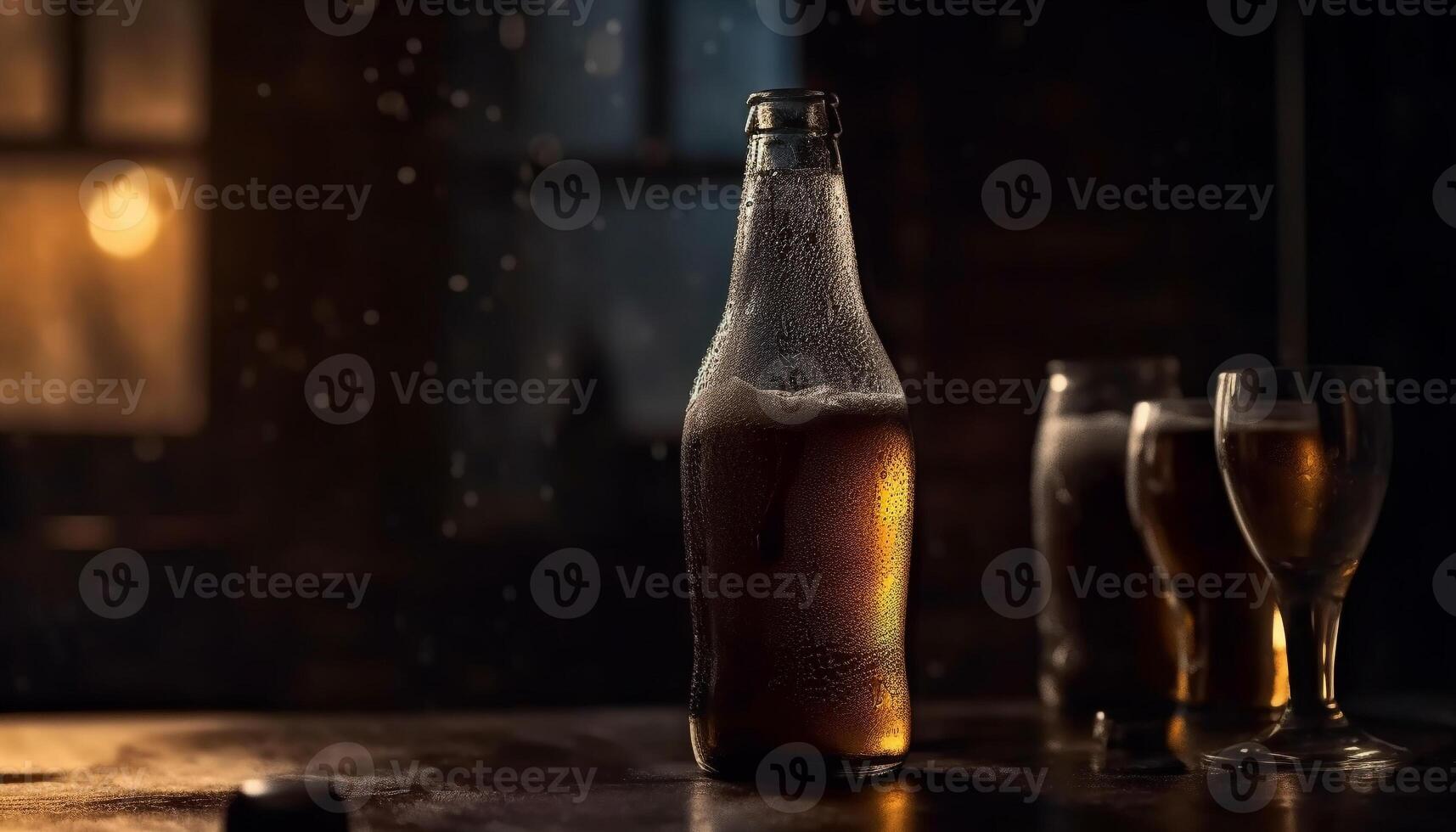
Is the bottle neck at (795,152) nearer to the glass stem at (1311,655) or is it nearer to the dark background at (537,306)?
the glass stem at (1311,655)

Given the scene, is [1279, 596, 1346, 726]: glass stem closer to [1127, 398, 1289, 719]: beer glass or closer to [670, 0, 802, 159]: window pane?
[1127, 398, 1289, 719]: beer glass

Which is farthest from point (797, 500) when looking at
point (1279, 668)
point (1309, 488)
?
point (1279, 668)

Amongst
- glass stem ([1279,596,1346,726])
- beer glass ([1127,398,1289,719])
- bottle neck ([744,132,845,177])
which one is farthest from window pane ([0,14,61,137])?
glass stem ([1279,596,1346,726])

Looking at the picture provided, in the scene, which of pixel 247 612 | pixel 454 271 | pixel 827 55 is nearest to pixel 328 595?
pixel 247 612

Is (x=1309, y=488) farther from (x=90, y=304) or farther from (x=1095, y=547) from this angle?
(x=90, y=304)

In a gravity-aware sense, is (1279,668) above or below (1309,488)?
below

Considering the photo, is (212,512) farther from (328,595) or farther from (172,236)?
(172,236)
